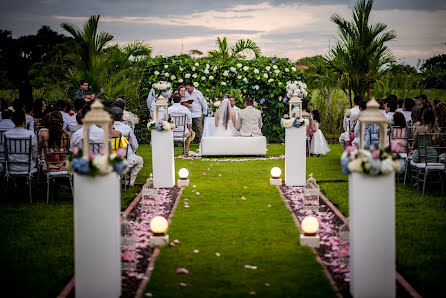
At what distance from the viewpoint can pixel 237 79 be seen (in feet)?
56.0

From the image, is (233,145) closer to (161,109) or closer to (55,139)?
(161,109)

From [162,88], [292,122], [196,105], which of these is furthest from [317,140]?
[162,88]

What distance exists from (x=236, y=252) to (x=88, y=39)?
10942 mm

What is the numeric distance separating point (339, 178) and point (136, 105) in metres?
8.57

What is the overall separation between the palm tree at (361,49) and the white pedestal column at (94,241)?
11751 millimetres

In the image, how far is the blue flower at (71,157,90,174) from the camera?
4020mm

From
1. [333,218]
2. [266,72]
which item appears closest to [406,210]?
[333,218]

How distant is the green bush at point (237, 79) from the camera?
17.0m

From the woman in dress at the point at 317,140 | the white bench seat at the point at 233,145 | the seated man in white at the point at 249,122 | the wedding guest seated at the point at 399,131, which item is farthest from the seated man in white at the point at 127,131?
the woman in dress at the point at 317,140

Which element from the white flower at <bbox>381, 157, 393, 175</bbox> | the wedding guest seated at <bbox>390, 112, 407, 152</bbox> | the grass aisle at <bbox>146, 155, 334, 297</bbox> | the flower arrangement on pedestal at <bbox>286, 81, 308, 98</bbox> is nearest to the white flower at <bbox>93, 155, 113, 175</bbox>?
the grass aisle at <bbox>146, 155, 334, 297</bbox>

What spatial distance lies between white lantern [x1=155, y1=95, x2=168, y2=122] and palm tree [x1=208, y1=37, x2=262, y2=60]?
10.4 m

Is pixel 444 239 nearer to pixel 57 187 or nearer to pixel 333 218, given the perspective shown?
pixel 333 218

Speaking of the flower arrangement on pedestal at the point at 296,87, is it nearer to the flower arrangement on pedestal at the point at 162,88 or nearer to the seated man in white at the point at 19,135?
the flower arrangement on pedestal at the point at 162,88

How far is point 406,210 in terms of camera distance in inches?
278
